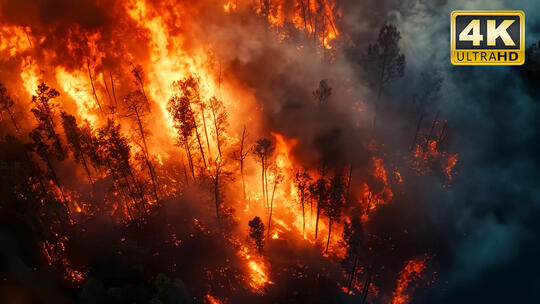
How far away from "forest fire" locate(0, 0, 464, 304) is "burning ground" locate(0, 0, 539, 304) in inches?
11.1

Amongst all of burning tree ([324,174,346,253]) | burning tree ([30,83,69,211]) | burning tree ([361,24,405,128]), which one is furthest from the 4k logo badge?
burning tree ([30,83,69,211])

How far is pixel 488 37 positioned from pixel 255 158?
4476 cm

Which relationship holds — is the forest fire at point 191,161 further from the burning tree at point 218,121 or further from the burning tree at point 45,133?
the burning tree at point 218,121

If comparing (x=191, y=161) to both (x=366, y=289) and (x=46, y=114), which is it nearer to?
(x=46, y=114)

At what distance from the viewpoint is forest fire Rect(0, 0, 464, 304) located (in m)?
40.4

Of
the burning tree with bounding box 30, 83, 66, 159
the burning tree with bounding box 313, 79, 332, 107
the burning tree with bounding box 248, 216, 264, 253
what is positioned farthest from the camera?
the burning tree with bounding box 313, 79, 332, 107

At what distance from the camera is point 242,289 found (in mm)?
39531

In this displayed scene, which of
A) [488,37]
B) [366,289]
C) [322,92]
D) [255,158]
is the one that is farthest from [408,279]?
[488,37]

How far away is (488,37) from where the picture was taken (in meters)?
53.6

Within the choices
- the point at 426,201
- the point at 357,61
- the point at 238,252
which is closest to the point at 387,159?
the point at 426,201

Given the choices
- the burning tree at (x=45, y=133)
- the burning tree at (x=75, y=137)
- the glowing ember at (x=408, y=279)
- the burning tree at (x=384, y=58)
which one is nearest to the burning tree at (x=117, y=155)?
the burning tree at (x=75, y=137)

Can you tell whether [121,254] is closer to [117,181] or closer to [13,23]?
[117,181]

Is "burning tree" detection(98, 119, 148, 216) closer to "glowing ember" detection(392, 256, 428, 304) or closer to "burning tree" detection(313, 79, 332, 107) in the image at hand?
"burning tree" detection(313, 79, 332, 107)

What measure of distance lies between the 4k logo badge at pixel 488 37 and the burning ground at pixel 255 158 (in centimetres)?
575
